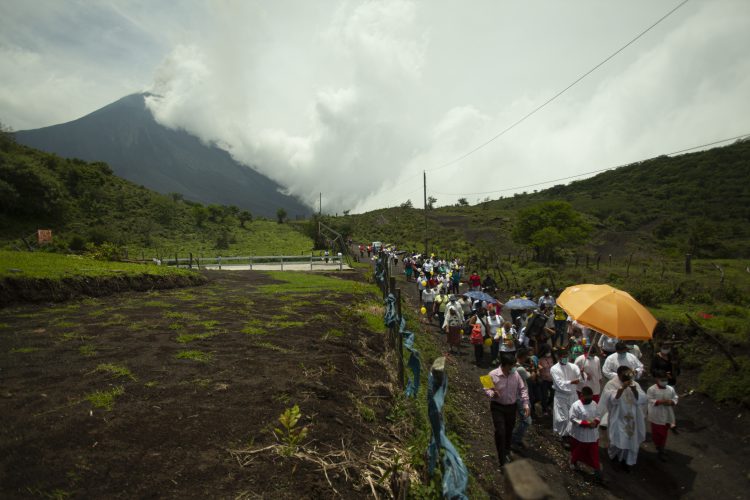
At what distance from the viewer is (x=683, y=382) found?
9.47m

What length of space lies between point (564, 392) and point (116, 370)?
7.73 meters

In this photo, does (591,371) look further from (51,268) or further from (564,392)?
(51,268)

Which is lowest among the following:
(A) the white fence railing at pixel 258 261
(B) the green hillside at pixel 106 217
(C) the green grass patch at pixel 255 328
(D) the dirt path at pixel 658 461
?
(D) the dirt path at pixel 658 461

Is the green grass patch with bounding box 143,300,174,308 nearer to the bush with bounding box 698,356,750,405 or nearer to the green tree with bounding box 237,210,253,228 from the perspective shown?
the bush with bounding box 698,356,750,405

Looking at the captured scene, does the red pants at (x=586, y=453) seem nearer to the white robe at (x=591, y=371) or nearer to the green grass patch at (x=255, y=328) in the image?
the white robe at (x=591, y=371)

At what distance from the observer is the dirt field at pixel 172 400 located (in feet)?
11.6

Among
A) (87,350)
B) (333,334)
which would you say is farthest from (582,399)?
(87,350)

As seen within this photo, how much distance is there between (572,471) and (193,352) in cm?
703

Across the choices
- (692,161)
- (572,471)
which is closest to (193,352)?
(572,471)

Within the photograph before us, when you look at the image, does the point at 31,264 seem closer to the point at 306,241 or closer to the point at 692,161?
the point at 306,241

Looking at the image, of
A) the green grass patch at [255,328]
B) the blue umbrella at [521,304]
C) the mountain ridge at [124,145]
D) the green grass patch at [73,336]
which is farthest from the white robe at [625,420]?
the mountain ridge at [124,145]

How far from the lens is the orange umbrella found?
20.2 feet

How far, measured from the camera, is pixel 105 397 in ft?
15.8

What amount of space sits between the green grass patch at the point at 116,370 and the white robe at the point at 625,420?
7.71 meters
